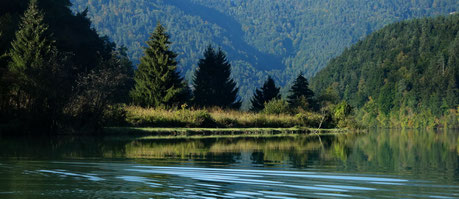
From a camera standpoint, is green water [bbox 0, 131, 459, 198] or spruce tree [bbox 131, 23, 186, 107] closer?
green water [bbox 0, 131, 459, 198]

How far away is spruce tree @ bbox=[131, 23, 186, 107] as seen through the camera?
49875 mm

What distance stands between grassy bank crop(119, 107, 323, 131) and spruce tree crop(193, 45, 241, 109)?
55.0 feet

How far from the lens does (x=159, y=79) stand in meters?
50.7

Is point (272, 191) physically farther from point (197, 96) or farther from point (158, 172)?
point (197, 96)

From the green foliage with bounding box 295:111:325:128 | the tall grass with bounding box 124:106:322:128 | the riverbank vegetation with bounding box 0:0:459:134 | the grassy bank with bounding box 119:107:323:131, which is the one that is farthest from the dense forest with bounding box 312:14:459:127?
the tall grass with bounding box 124:106:322:128

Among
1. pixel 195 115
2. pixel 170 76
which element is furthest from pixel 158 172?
pixel 170 76

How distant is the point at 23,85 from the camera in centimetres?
2906

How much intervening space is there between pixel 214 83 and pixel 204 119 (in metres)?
30.4

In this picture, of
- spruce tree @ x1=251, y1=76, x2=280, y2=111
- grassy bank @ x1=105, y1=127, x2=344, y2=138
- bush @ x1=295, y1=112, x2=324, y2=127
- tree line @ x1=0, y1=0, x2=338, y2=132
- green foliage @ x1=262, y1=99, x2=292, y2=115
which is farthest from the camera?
spruce tree @ x1=251, y1=76, x2=280, y2=111

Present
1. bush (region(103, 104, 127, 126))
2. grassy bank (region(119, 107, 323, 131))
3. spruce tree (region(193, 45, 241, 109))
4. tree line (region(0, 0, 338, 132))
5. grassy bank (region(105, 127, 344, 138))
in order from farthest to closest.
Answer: spruce tree (region(193, 45, 241, 109)), grassy bank (region(119, 107, 323, 131)), bush (region(103, 104, 127, 126)), grassy bank (region(105, 127, 344, 138)), tree line (region(0, 0, 338, 132))

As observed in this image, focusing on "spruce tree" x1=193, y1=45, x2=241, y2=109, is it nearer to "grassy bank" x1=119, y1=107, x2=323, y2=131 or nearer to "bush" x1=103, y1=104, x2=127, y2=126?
"grassy bank" x1=119, y1=107, x2=323, y2=131

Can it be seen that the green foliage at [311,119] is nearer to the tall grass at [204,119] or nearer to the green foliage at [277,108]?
the tall grass at [204,119]

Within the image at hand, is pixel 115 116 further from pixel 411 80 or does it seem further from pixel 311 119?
pixel 411 80

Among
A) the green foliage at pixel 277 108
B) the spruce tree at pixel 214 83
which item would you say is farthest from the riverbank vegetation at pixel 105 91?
the spruce tree at pixel 214 83
